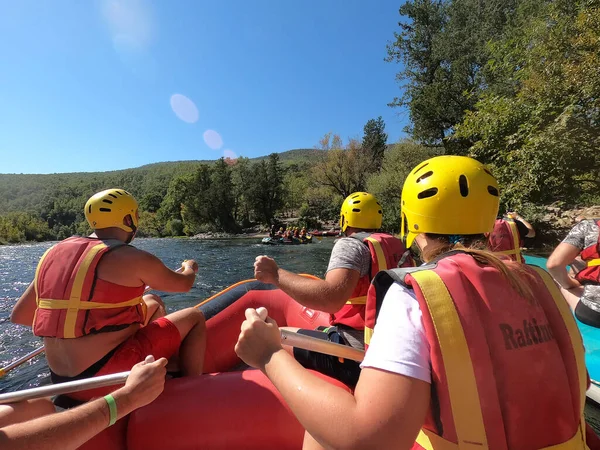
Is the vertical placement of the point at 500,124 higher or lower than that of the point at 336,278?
higher

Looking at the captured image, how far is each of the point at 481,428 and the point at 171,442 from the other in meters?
1.79

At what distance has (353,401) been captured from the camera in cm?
86

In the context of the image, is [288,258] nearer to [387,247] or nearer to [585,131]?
[585,131]

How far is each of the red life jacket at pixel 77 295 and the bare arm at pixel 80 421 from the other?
0.82m

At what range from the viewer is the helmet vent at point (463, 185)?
4.11ft

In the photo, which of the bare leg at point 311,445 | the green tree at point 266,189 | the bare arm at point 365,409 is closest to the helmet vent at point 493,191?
the bare arm at point 365,409

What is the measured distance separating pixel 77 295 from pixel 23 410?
28.2 inches

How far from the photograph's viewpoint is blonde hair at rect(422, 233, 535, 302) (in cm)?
105

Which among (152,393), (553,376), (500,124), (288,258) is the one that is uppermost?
(500,124)

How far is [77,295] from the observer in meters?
2.20

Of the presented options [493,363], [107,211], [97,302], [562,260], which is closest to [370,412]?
[493,363]

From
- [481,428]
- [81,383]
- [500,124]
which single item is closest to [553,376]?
[481,428]

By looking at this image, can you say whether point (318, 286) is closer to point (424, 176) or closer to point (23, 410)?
point (424, 176)

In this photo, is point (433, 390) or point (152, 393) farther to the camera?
point (152, 393)
